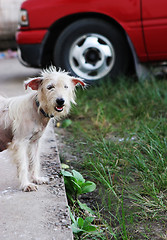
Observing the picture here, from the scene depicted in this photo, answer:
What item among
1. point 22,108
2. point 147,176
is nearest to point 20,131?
point 22,108

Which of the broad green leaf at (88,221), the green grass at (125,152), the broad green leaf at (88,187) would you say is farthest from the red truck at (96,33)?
the broad green leaf at (88,221)

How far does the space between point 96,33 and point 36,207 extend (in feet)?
12.4

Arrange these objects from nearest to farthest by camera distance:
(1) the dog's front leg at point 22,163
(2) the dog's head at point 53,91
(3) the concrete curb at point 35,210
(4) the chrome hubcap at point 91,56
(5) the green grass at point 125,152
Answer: (3) the concrete curb at point 35,210 → (5) the green grass at point 125,152 → (2) the dog's head at point 53,91 → (1) the dog's front leg at point 22,163 → (4) the chrome hubcap at point 91,56

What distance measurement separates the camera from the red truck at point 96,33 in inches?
235

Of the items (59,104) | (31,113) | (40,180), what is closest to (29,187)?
(40,180)

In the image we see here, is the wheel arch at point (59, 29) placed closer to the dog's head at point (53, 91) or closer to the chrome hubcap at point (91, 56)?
the chrome hubcap at point (91, 56)

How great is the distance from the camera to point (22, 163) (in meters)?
3.24

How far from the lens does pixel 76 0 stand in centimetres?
607

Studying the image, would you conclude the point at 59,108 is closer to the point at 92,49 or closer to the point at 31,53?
the point at 92,49

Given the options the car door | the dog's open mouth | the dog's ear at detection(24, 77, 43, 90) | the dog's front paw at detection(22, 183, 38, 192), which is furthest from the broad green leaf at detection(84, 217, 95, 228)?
the car door

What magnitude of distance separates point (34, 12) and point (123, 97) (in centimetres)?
190

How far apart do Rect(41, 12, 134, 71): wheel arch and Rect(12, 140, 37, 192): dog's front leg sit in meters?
3.23

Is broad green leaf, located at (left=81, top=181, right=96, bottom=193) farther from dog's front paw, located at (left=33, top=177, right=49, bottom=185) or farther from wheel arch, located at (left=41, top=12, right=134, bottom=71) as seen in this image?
wheel arch, located at (left=41, top=12, right=134, bottom=71)

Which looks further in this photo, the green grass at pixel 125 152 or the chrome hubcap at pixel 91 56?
the chrome hubcap at pixel 91 56
